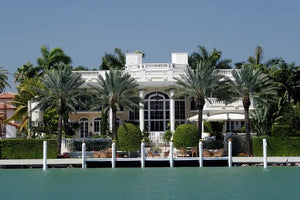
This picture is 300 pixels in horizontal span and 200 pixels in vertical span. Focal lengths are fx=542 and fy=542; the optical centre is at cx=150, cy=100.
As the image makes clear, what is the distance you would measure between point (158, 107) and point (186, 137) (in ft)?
38.3

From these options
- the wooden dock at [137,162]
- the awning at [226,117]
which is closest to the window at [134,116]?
the awning at [226,117]

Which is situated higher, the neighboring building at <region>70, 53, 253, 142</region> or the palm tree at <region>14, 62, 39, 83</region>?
the palm tree at <region>14, 62, 39, 83</region>

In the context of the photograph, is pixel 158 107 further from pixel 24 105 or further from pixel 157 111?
pixel 24 105

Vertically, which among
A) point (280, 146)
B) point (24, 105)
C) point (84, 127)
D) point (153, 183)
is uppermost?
point (24, 105)

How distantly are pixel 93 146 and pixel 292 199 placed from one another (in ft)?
76.2

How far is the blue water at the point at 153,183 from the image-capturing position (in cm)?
2719

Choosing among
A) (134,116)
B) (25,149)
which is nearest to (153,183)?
(25,149)

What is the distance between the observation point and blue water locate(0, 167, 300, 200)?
89.2ft

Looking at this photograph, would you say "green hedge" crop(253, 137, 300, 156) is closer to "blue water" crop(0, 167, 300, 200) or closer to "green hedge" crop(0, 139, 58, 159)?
"blue water" crop(0, 167, 300, 200)

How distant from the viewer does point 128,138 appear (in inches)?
1703

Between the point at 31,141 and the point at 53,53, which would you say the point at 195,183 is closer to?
the point at 31,141

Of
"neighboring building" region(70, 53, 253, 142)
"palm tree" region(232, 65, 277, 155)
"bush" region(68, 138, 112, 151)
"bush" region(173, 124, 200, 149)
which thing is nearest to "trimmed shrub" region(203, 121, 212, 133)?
"neighboring building" region(70, 53, 253, 142)

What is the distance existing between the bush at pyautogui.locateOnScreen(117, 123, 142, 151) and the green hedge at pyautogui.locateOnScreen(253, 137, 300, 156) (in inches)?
367

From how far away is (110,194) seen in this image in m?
27.8
